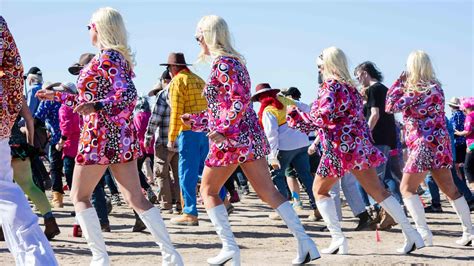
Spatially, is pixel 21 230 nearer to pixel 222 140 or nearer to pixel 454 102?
pixel 222 140

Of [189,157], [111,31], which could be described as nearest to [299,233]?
[111,31]

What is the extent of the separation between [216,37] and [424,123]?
257cm

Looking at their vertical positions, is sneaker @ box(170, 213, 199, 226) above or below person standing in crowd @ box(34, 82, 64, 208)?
below

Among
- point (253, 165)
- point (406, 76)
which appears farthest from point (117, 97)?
point (406, 76)

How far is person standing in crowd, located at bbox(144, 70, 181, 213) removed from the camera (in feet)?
34.9

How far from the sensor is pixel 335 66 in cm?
727

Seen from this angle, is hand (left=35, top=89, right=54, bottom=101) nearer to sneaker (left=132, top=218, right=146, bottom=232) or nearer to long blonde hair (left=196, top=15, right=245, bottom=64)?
long blonde hair (left=196, top=15, right=245, bottom=64)

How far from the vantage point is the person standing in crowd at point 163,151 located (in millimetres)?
10633

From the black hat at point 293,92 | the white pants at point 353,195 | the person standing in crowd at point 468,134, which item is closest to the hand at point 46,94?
the white pants at point 353,195

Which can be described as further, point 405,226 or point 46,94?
point 405,226

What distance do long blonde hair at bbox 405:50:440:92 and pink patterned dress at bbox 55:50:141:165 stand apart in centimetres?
309

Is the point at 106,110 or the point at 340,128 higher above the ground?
the point at 106,110

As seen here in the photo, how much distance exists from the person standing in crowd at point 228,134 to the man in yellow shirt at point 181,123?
2607mm

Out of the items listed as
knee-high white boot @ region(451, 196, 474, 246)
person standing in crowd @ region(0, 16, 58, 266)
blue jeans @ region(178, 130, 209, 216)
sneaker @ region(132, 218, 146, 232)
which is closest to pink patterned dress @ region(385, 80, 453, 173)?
knee-high white boot @ region(451, 196, 474, 246)
